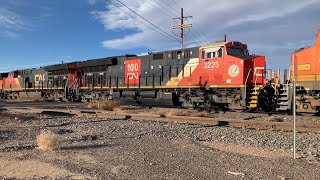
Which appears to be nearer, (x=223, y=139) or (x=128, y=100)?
(x=223, y=139)

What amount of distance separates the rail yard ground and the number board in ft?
42.7

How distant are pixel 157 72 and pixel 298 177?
56.6 feet

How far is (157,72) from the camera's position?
22.1 metres

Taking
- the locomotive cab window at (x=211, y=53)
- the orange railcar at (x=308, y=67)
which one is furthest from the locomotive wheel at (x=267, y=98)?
the locomotive cab window at (x=211, y=53)

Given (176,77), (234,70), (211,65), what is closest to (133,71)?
(176,77)

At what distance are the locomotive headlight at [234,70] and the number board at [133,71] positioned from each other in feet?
25.8

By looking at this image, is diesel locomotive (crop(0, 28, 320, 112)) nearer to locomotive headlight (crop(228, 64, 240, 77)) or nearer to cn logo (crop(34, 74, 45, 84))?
locomotive headlight (crop(228, 64, 240, 77))

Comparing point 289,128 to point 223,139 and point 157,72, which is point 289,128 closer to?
point 223,139

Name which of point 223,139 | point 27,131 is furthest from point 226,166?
point 27,131

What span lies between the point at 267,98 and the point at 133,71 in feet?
34.4

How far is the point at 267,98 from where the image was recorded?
55.1ft

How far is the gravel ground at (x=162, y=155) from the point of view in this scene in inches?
212

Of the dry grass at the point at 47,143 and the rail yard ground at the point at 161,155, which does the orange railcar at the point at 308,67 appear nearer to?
the rail yard ground at the point at 161,155

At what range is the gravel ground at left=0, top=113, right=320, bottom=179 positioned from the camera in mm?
5391
